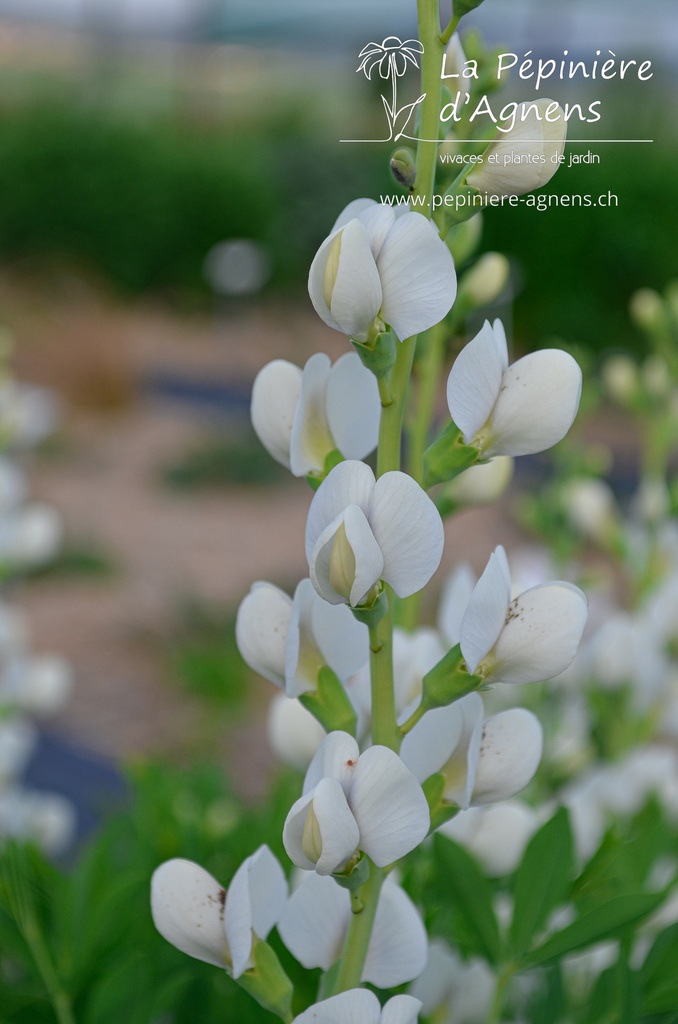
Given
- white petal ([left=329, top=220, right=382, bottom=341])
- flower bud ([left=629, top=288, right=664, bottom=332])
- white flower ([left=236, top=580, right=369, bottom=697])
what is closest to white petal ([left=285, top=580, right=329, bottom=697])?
white flower ([left=236, top=580, right=369, bottom=697])

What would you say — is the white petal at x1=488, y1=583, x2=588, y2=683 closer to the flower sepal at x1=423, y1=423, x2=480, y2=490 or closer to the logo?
the flower sepal at x1=423, y1=423, x2=480, y2=490

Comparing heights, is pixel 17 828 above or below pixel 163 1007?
below

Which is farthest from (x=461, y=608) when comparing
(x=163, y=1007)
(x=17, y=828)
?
(x=17, y=828)

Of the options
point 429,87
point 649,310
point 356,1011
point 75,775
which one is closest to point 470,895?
point 356,1011

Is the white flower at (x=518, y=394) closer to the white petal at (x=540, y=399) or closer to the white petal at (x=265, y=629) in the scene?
the white petal at (x=540, y=399)

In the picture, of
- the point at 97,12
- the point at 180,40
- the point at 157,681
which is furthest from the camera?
the point at 180,40

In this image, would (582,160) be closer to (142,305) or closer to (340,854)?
(340,854)
